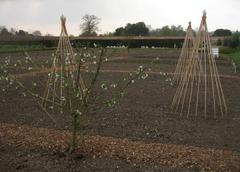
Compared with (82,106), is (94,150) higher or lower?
lower

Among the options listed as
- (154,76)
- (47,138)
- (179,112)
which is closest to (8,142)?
(47,138)

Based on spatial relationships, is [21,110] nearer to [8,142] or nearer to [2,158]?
[8,142]

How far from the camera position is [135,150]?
6.09 m

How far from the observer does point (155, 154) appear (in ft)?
19.4

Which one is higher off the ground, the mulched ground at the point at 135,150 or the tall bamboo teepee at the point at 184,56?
the tall bamboo teepee at the point at 184,56

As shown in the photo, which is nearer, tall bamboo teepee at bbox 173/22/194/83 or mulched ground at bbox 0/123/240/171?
mulched ground at bbox 0/123/240/171

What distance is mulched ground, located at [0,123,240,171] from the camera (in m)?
5.59

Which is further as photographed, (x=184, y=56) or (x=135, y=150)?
(x=184, y=56)

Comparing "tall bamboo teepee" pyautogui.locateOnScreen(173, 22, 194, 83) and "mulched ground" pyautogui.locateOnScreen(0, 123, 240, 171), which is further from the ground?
"tall bamboo teepee" pyautogui.locateOnScreen(173, 22, 194, 83)

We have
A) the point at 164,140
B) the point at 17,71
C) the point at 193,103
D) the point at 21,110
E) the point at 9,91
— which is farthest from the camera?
the point at 17,71

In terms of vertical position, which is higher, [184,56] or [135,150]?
[184,56]

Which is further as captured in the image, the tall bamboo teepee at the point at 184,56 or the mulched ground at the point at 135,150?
the tall bamboo teepee at the point at 184,56

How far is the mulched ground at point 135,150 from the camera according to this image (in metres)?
5.59

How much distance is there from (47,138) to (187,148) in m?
2.13
